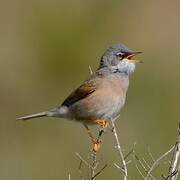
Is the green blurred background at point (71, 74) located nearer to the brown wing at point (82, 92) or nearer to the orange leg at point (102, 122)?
the brown wing at point (82, 92)

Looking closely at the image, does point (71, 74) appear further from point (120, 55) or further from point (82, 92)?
point (120, 55)

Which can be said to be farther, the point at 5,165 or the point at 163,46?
the point at 163,46

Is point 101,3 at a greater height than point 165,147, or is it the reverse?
point 101,3

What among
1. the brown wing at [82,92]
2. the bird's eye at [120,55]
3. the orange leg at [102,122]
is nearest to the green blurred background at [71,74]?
the brown wing at [82,92]

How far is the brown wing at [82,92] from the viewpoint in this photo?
38.8 feet

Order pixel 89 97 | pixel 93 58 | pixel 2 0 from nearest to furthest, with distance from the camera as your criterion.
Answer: pixel 89 97 < pixel 93 58 < pixel 2 0

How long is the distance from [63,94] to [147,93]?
4.41 feet

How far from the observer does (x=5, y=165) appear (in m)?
14.8

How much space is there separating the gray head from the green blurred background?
109 inches

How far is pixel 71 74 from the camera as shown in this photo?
719 inches

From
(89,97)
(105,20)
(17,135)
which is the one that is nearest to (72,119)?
(89,97)

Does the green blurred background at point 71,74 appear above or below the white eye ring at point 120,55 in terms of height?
below

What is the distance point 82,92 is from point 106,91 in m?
0.38

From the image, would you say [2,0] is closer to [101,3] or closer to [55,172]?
[101,3]
